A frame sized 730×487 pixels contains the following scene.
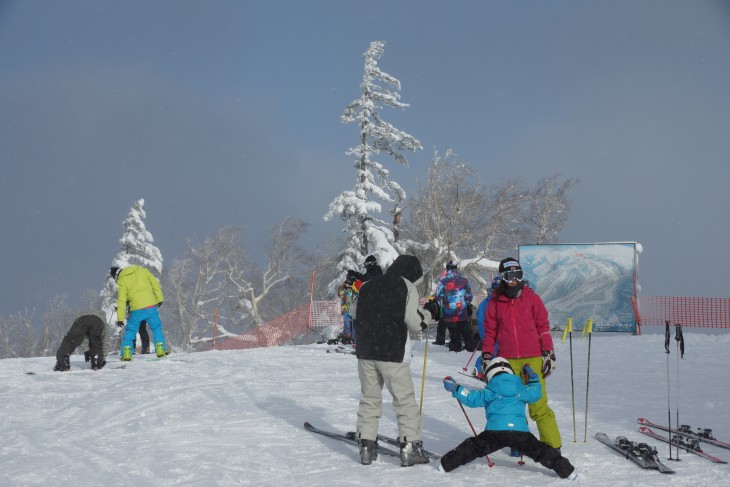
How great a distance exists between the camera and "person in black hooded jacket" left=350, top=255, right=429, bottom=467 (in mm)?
5367

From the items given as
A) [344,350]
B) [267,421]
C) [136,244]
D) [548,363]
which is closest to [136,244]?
[136,244]

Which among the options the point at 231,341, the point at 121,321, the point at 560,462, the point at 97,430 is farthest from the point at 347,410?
the point at 231,341

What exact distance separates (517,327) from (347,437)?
74.3 inches

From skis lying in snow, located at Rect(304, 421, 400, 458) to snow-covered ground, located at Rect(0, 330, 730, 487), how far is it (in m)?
0.07

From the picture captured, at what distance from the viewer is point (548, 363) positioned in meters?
5.38

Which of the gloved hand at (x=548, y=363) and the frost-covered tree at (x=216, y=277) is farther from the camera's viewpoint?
the frost-covered tree at (x=216, y=277)

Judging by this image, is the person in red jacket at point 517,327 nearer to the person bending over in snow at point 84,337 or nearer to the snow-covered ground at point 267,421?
the snow-covered ground at point 267,421

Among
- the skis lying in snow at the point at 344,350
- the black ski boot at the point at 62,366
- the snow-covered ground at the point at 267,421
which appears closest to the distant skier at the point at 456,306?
the snow-covered ground at the point at 267,421

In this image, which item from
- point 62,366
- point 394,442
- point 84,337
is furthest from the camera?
point 62,366

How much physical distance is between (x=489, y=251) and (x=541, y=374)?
1314 inches

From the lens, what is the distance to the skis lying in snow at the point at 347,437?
559 cm

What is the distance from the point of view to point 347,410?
784 centimetres

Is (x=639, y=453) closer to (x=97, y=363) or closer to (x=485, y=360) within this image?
(x=485, y=360)

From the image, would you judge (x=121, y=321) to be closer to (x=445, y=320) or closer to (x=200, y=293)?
(x=445, y=320)
